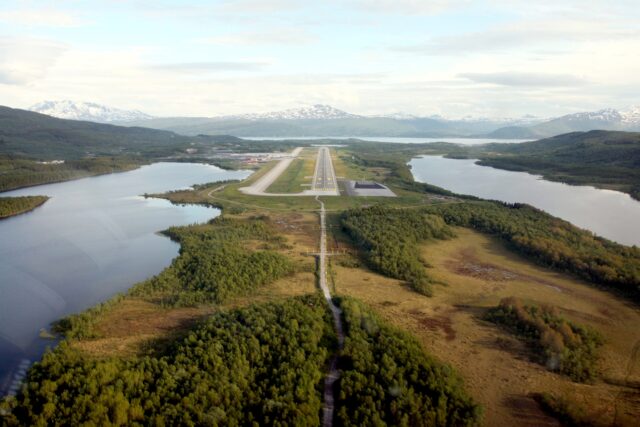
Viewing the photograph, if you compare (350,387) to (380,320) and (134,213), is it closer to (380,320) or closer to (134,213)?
(380,320)

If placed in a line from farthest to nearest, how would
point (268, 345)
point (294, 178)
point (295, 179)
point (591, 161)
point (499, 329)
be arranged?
1. point (591, 161)
2. point (294, 178)
3. point (295, 179)
4. point (499, 329)
5. point (268, 345)

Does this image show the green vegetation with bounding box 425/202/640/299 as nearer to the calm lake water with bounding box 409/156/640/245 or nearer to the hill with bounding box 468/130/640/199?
the calm lake water with bounding box 409/156/640/245

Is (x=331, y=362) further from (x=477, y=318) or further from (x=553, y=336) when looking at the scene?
A: (x=553, y=336)

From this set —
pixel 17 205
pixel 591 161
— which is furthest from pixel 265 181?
pixel 591 161

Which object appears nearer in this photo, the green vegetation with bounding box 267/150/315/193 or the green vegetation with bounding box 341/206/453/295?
the green vegetation with bounding box 341/206/453/295

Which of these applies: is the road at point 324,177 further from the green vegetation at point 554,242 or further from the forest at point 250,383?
the forest at point 250,383

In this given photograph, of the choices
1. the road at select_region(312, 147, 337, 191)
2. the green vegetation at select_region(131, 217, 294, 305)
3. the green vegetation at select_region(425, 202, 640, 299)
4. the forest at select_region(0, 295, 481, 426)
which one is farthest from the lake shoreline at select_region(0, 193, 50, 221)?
the green vegetation at select_region(425, 202, 640, 299)
